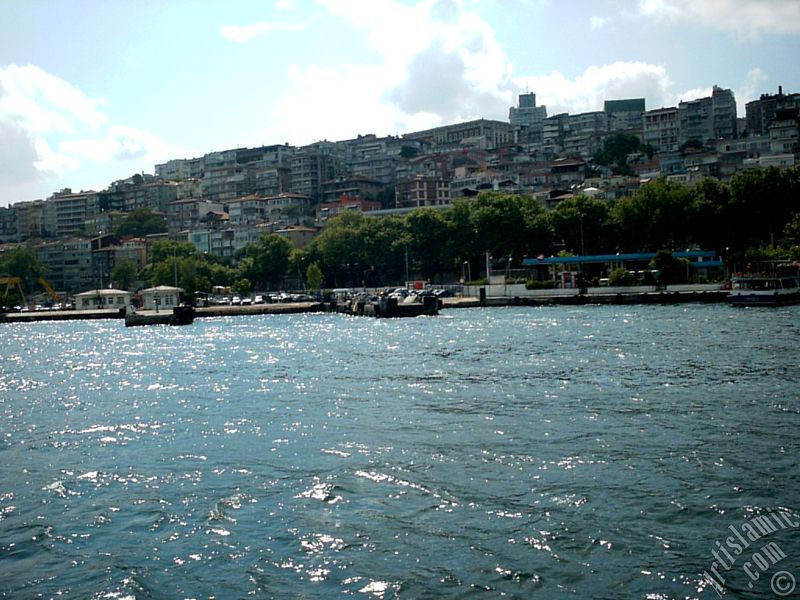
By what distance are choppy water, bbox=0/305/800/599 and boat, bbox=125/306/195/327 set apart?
41692 millimetres

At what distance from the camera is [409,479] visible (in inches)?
549

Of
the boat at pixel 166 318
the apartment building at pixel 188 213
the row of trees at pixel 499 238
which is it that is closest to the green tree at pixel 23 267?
the row of trees at pixel 499 238

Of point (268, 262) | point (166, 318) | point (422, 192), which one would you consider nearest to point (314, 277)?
point (268, 262)

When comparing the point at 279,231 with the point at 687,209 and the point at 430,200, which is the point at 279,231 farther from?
the point at 687,209

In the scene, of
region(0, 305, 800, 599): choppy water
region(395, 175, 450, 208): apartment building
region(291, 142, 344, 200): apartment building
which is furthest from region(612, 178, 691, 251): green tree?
region(291, 142, 344, 200): apartment building

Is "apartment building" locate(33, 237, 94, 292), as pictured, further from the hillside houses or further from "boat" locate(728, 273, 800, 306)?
"boat" locate(728, 273, 800, 306)

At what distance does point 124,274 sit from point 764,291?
87065 mm

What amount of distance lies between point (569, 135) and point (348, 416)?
142 metres

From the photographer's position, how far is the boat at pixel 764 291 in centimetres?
5453

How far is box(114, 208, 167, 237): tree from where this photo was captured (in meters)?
147

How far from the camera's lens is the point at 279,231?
4825 inches

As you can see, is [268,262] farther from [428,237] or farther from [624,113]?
[624,113]

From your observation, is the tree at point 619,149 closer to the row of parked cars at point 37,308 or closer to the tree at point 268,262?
the tree at point 268,262

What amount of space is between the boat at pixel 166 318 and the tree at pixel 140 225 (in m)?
74.6
